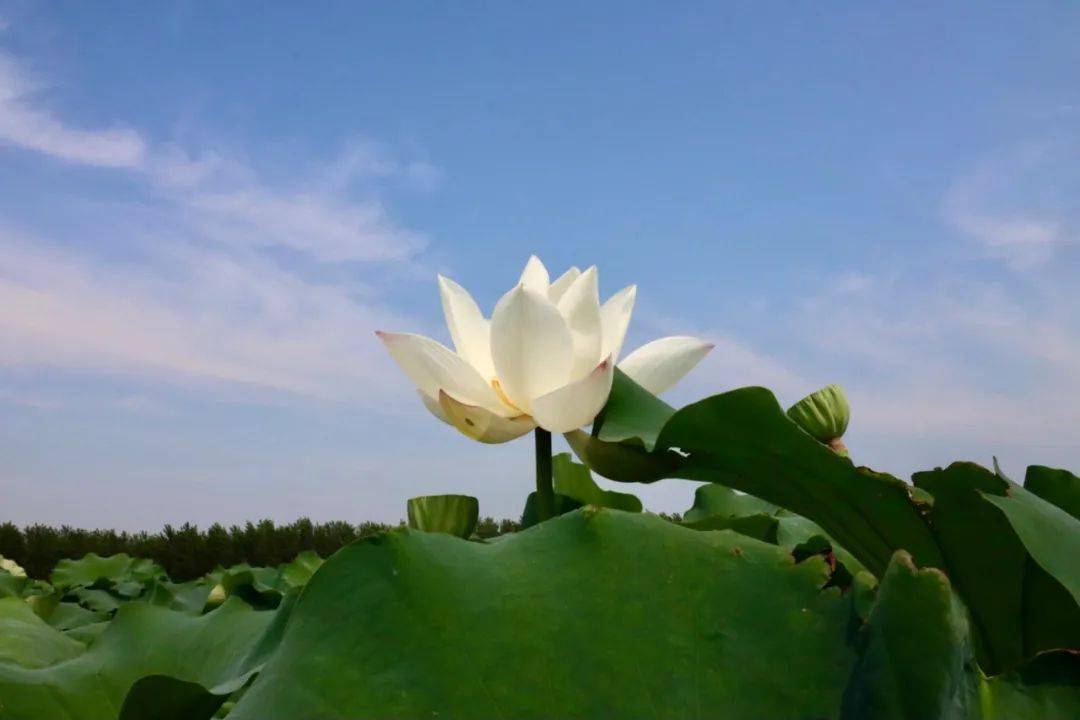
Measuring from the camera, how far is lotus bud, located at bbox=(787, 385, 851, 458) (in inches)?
52.7

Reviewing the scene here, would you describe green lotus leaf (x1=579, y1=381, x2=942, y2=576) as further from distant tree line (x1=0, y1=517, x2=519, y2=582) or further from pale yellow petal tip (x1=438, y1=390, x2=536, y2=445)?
distant tree line (x1=0, y1=517, x2=519, y2=582)

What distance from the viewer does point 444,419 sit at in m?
1.25

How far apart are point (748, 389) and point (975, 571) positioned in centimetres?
31

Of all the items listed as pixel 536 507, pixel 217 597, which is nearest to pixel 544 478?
pixel 536 507

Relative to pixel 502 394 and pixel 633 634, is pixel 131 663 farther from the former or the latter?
pixel 633 634

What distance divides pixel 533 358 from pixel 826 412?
450mm

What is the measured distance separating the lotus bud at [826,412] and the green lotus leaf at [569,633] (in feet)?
2.31

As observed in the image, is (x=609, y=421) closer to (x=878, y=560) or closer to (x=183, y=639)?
(x=878, y=560)

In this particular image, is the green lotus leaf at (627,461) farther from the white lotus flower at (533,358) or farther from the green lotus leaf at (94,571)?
the green lotus leaf at (94,571)

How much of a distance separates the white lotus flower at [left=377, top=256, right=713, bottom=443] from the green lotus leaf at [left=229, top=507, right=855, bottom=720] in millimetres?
430

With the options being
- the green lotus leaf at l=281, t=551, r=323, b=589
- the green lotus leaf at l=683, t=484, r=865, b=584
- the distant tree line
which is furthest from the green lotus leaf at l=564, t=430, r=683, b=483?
the distant tree line

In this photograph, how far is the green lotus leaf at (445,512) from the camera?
127cm

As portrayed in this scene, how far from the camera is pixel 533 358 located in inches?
44.8

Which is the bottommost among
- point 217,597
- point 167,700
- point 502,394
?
point 167,700
